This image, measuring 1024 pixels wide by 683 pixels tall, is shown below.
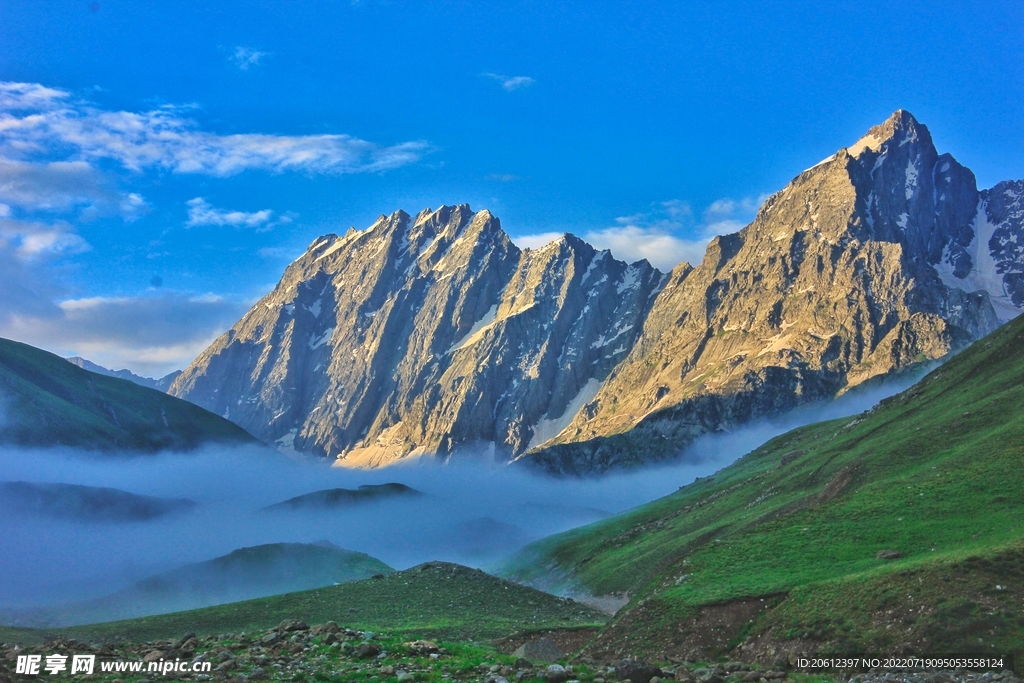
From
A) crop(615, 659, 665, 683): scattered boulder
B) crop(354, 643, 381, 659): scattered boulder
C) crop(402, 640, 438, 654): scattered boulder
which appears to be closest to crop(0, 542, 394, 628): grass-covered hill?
crop(402, 640, 438, 654): scattered boulder

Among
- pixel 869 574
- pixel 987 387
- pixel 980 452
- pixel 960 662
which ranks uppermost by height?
pixel 987 387

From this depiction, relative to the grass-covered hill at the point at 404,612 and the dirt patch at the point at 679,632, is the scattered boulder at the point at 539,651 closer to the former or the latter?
the dirt patch at the point at 679,632

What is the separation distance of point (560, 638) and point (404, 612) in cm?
2078

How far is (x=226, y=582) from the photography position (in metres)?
150

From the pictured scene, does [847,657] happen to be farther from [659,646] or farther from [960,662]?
[659,646]

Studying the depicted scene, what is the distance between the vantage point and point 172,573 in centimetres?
16038

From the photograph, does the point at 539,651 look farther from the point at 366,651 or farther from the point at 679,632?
the point at 366,651

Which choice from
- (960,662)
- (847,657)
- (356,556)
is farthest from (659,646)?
(356,556)

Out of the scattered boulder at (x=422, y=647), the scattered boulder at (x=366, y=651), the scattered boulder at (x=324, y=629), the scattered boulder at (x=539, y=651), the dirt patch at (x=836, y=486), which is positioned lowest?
the scattered boulder at (x=539, y=651)

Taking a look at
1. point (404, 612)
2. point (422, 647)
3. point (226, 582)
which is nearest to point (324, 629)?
point (422, 647)

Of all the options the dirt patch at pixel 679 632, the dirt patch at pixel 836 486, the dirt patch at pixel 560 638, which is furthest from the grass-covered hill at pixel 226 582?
the dirt patch at pixel 679 632

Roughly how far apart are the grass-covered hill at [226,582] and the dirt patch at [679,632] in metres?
88.3

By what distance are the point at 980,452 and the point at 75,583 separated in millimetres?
172558

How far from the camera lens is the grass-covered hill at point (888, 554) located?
138ft
